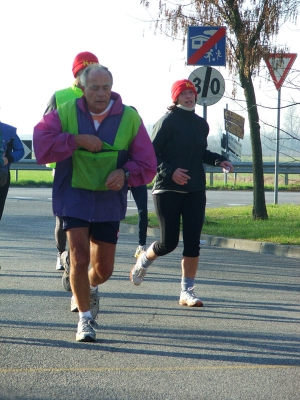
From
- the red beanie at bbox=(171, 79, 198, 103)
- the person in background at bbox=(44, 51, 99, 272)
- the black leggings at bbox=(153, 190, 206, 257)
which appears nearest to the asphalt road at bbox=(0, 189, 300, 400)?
the black leggings at bbox=(153, 190, 206, 257)

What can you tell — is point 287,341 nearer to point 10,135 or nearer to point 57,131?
point 57,131

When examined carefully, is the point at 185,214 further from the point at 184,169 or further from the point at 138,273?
the point at 138,273

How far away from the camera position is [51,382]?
500 cm

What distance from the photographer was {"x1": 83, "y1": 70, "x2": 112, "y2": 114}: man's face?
604cm

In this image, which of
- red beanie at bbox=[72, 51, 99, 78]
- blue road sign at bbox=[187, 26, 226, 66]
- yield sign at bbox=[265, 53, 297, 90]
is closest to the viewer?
red beanie at bbox=[72, 51, 99, 78]

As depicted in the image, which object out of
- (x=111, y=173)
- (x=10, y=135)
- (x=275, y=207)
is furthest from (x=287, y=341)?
(x=275, y=207)

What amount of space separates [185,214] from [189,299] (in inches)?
28.3

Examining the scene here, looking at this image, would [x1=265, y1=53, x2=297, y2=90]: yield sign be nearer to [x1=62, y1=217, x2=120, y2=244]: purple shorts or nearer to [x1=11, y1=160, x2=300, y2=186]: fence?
[x1=62, y1=217, x2=120, y2=244]: purple shorts

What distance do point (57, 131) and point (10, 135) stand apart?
313 cm

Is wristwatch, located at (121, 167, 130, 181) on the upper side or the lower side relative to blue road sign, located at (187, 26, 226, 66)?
lower

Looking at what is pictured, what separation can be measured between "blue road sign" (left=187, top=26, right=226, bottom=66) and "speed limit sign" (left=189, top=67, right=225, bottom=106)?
0.16 meters

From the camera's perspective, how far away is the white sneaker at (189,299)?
7.75 meters

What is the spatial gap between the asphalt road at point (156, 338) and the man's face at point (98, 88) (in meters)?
1.59

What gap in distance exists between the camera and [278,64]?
15625mm
